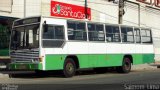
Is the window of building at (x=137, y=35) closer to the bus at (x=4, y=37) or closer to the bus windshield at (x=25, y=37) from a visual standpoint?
the bus at (x=4, y=37)

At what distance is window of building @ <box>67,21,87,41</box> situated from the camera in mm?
22875

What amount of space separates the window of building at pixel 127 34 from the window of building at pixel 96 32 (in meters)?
2.16

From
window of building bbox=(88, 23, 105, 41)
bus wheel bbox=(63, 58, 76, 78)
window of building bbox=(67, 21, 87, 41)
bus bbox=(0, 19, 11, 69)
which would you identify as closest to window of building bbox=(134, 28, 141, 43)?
window of building bbox=(88, 23, 105, 41)

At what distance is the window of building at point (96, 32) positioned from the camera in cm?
2427

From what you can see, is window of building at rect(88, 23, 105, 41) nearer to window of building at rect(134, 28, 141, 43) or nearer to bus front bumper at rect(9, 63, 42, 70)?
window of building at rect(134, 28, 141, 43)

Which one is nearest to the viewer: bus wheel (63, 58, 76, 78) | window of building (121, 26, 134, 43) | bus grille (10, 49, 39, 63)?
bus grille (10, 49, 39, 63)

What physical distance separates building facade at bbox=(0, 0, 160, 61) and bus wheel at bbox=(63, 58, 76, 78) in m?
8.79

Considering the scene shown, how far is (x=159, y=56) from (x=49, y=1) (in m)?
21.4

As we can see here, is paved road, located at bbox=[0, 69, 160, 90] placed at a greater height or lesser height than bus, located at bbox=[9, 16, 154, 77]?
lesser

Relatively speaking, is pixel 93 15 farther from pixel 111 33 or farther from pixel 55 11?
pixel 111 33

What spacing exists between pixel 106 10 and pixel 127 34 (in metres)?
13.8

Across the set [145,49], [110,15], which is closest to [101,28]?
[145,49]

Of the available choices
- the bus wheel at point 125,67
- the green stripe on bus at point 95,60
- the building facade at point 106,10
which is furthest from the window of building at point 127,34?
the building facade at point 106,10

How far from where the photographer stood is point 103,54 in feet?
82.9
